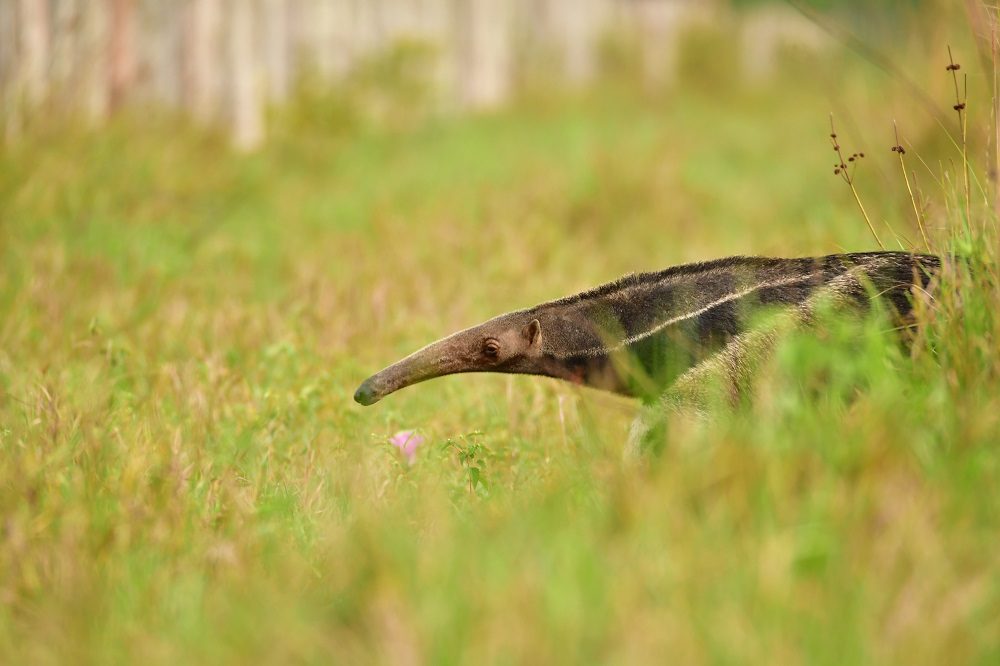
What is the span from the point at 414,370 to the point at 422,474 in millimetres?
383

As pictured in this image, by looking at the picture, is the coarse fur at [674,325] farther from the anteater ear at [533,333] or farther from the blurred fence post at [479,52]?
the blurred fence post at [479,52]

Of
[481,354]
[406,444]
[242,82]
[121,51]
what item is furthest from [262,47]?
[406,444]

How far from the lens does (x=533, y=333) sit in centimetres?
398

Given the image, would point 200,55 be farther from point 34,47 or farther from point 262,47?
point 34,47

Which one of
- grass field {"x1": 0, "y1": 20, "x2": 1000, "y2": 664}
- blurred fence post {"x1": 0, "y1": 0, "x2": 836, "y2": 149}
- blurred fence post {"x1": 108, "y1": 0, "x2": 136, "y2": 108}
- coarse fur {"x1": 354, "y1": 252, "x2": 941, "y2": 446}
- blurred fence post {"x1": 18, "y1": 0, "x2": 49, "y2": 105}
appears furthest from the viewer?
blurred fence post {"x1": 108, "y1": 0, "x2": 136, "y2": 108}

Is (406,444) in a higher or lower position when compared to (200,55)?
lower

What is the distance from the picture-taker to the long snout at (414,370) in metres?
3.95

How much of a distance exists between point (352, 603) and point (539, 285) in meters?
4.60

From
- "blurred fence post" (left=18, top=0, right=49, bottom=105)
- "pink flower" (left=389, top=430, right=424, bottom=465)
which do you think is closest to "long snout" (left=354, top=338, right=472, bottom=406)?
"pink flower" (left=389, top=430, right=424, bottom=465)

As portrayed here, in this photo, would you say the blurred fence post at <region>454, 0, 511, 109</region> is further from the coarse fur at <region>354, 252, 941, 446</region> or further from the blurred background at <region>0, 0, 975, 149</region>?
the coarse fur at <region>354, 252, 941, 446</region>

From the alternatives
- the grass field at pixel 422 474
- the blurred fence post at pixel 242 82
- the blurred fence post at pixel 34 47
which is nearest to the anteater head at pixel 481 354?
the grass field at pixel 422 474

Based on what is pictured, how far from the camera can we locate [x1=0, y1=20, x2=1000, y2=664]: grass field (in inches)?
93.0

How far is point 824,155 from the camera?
12.5m

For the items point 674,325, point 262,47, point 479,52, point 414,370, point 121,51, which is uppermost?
point 121,51
